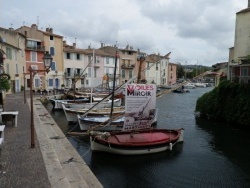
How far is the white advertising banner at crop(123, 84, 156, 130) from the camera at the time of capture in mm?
17344

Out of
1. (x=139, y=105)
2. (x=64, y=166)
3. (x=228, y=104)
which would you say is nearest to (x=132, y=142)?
(x=139, y=105)

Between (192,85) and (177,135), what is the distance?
94153 mm

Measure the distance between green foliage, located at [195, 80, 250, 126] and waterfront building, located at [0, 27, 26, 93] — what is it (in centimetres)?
2936

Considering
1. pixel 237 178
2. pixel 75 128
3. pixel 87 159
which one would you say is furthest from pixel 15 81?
pixel 237 178

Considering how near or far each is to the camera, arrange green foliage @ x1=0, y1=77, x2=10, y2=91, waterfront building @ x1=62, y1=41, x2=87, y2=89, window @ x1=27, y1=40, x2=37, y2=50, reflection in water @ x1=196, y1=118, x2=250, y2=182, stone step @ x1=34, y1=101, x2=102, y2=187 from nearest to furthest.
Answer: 1. stone step @ x1=34, y1=101, x2=102, y2=187
2. reflection in water @ x1=196, y1=118, x2=250, y2=182
3. green foliage @ x1=0, y1=77, x2=10, y2=91
4. window @ x1=27, y1=40, x2=37, y2=50
5. waterfront building @ x1=62, y1=41, x2=87, y2=89

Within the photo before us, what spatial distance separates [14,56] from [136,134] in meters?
34.3

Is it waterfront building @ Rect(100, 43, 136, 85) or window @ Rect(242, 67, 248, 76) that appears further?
waterfront building @ Rect(100, 43, 136, 85)

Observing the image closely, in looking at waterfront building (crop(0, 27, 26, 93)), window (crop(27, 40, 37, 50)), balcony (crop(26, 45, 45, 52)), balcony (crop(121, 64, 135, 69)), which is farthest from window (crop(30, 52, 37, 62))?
balcony (crop(121, 64, 135, 69))

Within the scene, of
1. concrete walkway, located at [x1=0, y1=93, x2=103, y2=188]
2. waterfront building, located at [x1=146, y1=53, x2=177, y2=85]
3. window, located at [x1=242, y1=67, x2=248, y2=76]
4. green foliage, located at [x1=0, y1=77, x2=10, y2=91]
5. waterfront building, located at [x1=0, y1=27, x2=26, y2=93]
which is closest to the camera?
concrete walkway, located at [x1=0, y1=93, x2=103, y2=188]

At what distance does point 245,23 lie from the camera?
113 ft

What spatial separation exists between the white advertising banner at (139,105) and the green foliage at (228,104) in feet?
39.2

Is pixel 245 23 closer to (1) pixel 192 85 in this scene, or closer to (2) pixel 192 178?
(2) pixel 192 178

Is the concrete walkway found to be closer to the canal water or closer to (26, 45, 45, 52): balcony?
the canal water

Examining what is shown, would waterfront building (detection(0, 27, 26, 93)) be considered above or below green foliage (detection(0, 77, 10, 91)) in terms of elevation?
above
